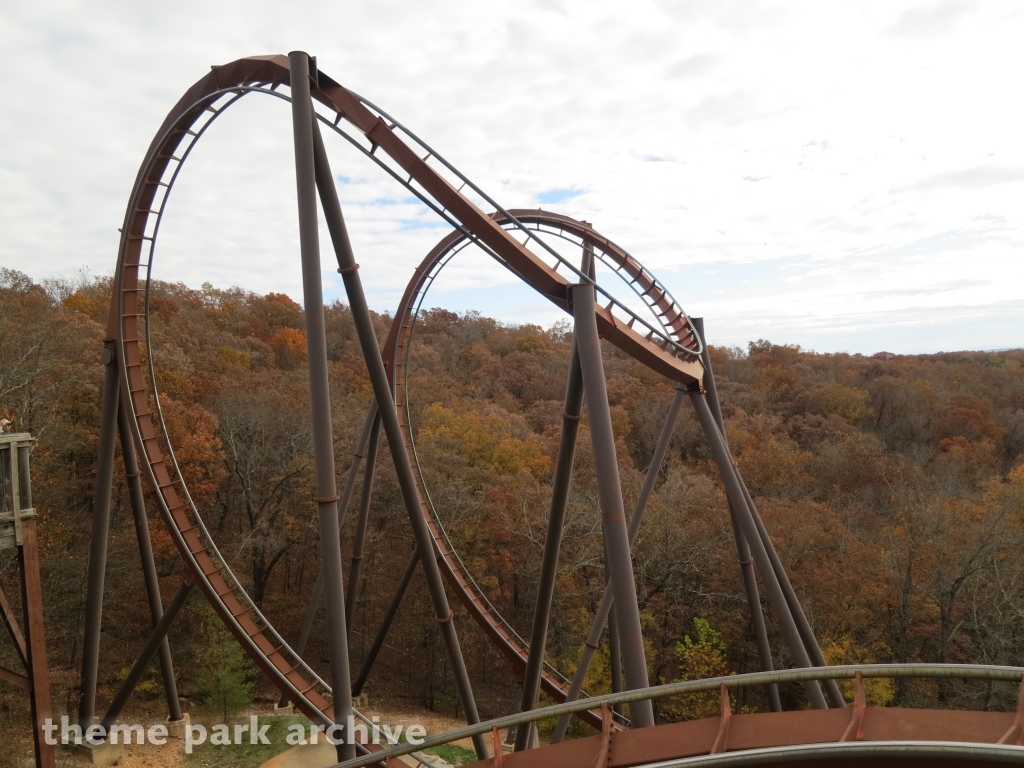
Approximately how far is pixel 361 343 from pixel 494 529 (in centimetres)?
1312

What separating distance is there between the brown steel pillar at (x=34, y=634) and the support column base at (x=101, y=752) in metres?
3.28

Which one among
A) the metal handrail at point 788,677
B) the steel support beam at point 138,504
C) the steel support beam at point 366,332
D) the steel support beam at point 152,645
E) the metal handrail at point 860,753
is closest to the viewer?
the metal handrail at point 860,753

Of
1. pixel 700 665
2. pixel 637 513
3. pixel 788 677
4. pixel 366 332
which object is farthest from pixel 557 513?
pixel 700 665

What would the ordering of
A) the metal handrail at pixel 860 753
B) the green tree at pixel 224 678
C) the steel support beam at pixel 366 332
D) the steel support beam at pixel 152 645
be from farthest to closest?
the green tree at pixel 224 678 → the steel support beam at pixel 152 645 → the steel support beam at pixel 366 332 → the metal handrail at pixel 860 753

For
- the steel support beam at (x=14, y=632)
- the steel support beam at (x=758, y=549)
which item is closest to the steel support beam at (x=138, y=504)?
the steel support beam at (x=14, y=632)

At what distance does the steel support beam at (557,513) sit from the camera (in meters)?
7.12

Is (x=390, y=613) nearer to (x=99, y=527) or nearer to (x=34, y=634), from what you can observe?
(x=99, y=527)

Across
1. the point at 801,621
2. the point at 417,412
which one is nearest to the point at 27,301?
the point at 417,412

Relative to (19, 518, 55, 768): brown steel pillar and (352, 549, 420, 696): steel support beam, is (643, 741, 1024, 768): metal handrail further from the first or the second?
(352, 549, 420, 696): steel support beam

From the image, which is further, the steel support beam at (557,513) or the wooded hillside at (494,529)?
the wooded hillside at (494,529)

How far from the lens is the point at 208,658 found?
1394cm

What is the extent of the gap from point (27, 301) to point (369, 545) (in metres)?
13.6

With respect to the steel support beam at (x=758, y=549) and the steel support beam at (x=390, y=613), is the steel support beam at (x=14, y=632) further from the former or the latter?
the steel support beam at (x=758, y=549)

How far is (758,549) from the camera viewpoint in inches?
284
